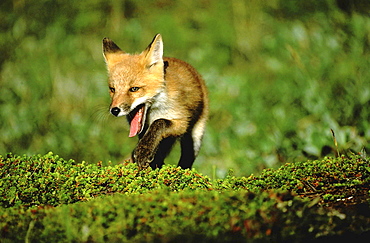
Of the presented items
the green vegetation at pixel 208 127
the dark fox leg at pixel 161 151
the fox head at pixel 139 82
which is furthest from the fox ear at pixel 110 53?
the green vegetation at pixel 208 127

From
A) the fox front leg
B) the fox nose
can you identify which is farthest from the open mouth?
the fox nose

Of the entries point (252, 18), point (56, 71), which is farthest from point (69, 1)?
point (252, 18)

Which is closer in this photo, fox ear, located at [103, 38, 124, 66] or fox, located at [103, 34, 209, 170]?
fox, located at [103, 34, 209, 170]

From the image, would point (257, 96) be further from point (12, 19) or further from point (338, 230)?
point (338, 230)

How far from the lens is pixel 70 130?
8.30 m

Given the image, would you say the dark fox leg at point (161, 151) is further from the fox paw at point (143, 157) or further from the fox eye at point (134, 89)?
the fox eye at point (134, 89)

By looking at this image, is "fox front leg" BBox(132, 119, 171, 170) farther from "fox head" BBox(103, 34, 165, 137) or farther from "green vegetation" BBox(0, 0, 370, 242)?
"green vegetation" BBox(0, 0, 370, 242)

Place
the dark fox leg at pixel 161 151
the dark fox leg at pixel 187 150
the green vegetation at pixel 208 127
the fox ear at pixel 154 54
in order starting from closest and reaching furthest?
1. the green vegetation at pixel 208 127
2. the fox ear at pixel 154 54
3. the dark fox leg at pixel 161 151
4. the dark fox leg at pixel 187 150

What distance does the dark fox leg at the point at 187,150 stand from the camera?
606 cm

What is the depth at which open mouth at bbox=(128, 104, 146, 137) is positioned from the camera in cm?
545

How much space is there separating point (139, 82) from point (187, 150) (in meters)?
1.12

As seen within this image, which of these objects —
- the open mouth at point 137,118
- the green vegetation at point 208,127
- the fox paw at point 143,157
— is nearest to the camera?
the green vegetation at point 208,127

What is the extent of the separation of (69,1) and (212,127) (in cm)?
563

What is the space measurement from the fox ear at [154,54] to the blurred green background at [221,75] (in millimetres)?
850
